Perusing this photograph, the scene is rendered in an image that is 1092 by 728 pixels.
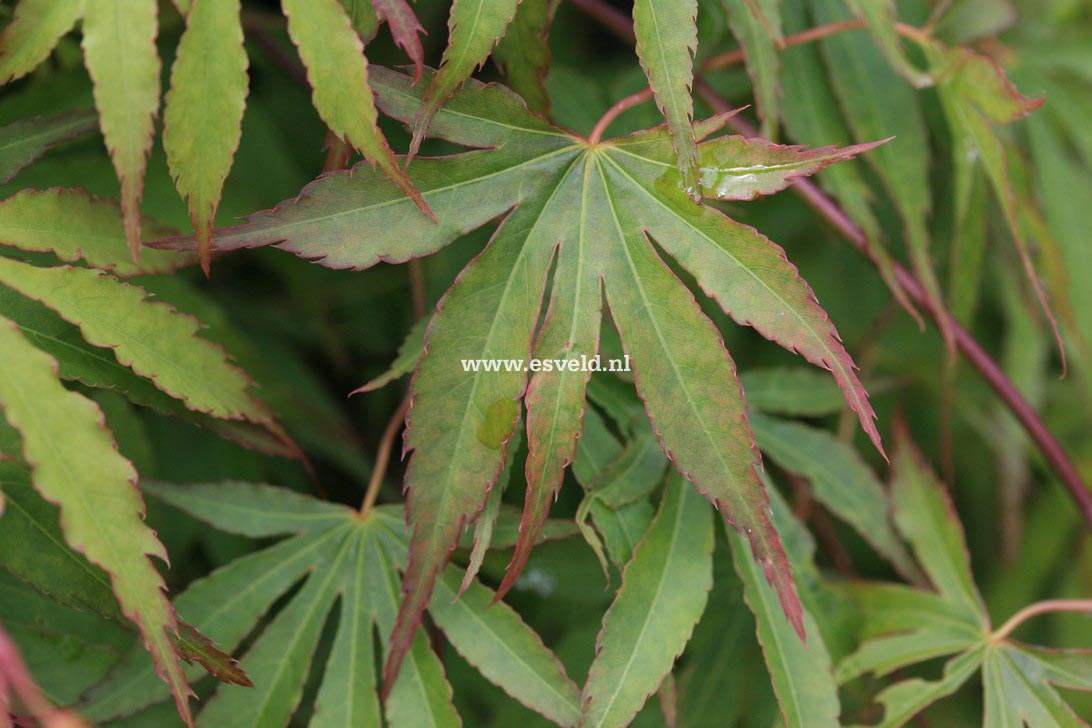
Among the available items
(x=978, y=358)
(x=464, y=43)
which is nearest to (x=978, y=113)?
(x=978, y=358)

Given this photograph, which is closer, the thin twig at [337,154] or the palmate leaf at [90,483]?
the palmate leaf at [90,483]

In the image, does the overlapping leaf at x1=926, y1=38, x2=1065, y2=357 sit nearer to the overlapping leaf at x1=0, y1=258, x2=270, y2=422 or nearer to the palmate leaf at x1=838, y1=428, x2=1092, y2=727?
the palmate leaf at x1=838, y1=428, x2=1092, y2=727

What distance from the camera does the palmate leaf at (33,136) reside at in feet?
2.02

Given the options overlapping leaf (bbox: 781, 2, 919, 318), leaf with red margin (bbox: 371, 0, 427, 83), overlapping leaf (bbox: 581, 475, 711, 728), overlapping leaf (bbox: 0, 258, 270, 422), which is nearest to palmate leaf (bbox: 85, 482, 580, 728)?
overlapping leaf (bbox: 581, 475, 711, 728)

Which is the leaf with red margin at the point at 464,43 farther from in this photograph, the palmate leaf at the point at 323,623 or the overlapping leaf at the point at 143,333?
the palmate leaf at the point at 323,623

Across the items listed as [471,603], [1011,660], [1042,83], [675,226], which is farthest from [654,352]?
[1042,83]

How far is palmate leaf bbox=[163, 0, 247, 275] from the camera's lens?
0.49 meters

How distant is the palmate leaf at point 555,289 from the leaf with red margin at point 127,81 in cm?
7

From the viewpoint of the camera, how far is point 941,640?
75 centimetres

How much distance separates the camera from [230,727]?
617mm

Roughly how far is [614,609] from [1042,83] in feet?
3.03

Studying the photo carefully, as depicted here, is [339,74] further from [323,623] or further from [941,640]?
[941,640]

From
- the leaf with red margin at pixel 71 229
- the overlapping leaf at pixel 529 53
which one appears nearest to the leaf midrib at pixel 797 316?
the overlapping leaf at pixel 529 53

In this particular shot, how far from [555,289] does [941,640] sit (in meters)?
0.48
